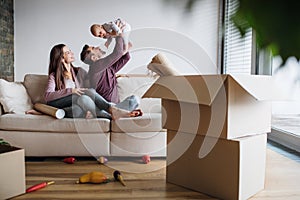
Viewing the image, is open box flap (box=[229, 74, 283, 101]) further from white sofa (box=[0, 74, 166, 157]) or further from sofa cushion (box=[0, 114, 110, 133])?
sofa cushion (box=[0, 114, 110, 133])

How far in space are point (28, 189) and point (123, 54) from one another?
137cm

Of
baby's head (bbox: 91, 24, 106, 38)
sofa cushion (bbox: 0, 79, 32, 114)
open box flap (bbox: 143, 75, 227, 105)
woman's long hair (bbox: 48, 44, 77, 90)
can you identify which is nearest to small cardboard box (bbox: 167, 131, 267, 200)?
open box flap (bbox: 143, 75, 227, 105)

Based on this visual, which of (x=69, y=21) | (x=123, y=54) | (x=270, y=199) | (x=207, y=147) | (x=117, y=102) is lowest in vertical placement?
(x=270, y=199)

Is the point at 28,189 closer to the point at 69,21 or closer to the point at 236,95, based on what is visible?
the point at 236,95

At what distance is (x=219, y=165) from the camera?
66.2 inches

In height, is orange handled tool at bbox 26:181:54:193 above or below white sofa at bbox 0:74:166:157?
below

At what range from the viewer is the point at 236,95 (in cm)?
161

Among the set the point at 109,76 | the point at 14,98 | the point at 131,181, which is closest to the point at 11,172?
the point at 131,181

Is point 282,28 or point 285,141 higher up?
point 282,28

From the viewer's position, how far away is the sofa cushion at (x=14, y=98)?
2.54 m

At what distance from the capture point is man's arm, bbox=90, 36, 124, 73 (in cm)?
262

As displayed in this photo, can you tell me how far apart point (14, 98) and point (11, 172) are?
3.65ft

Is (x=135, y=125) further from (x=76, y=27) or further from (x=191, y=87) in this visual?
(x=76, y=27)

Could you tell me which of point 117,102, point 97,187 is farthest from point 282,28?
point 117,102
